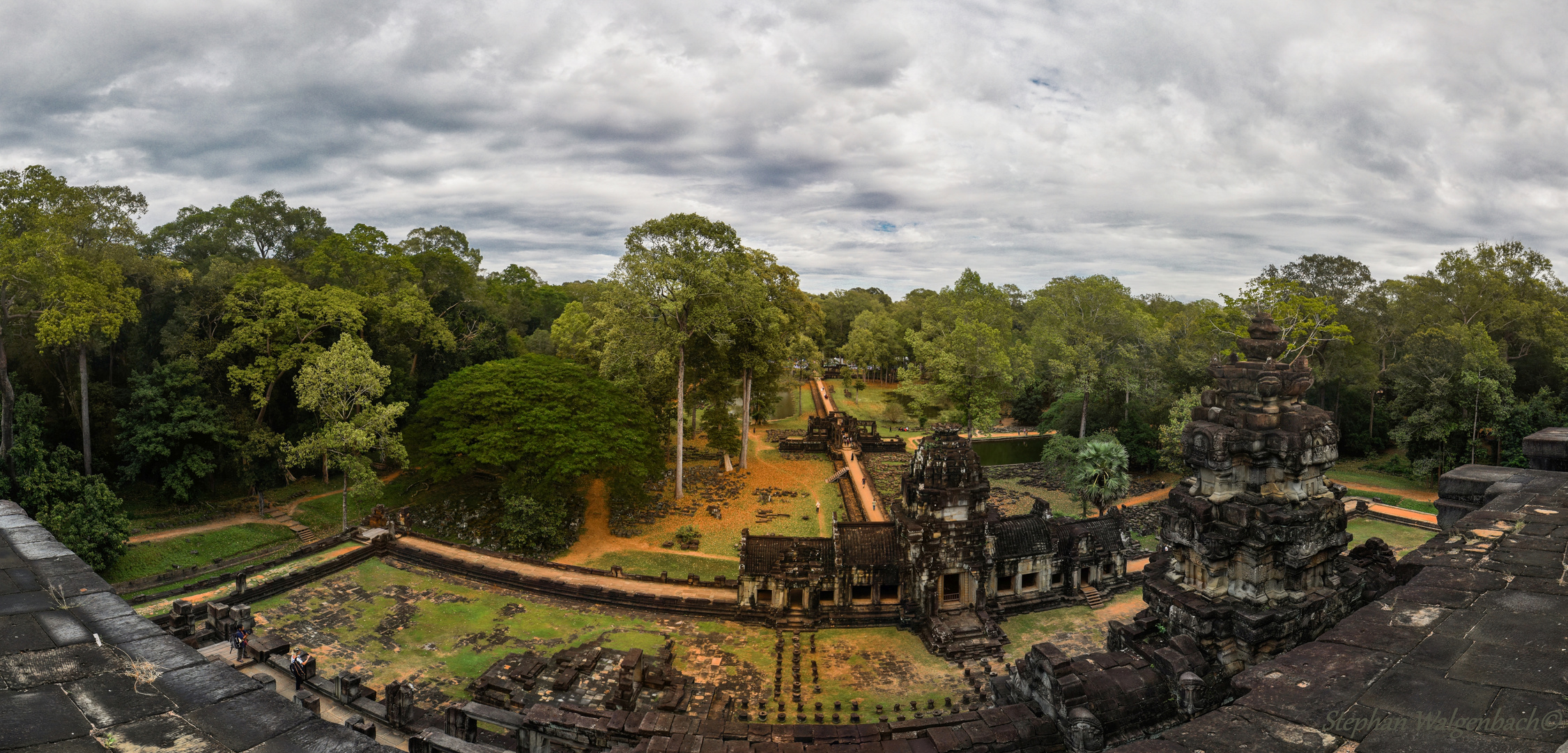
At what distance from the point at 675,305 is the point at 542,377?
642cm

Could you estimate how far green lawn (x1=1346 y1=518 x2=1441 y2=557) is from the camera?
24.9 m

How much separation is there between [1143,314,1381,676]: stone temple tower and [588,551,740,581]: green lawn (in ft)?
50.6

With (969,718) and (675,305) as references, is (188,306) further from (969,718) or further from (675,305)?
(969,718)

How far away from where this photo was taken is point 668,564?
25.3 meters

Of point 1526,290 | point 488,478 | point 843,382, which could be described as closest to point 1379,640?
point 488,478

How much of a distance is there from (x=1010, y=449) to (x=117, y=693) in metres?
48.6

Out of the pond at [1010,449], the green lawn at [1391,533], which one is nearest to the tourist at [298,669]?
the green lawn at [1391,533]

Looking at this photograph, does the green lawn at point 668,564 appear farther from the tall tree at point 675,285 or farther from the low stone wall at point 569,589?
the tall tree at point 675,285

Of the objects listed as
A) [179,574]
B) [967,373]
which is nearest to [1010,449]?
[967,373]

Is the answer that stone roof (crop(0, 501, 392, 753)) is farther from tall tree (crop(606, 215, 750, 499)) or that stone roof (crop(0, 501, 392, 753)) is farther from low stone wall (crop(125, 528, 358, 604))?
tall tree (crop(606, 215, 750, 499))

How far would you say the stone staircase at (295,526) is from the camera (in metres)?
27.0

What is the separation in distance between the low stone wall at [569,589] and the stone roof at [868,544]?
3819 mm

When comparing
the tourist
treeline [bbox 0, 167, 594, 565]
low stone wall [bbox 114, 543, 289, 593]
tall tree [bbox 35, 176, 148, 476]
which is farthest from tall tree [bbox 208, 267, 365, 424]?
the tourist

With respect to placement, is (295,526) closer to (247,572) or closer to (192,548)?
(192,548)
